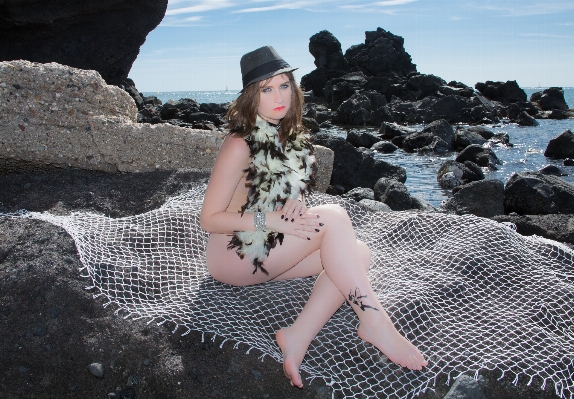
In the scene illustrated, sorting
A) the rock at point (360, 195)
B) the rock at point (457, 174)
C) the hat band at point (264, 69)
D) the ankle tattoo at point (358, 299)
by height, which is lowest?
the rock at point (457, 174)

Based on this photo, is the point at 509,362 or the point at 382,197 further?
the point at 382,197

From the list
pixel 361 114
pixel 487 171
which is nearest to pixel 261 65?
pixel 487 171

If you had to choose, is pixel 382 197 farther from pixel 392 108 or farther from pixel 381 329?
pixel 392 108

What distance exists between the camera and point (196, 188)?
4578mm

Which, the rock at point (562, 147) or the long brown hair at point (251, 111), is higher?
the long brown hair at point (251, 111)

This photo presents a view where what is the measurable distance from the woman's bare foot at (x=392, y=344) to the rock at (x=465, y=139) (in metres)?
17.7

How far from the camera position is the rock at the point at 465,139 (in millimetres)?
19375

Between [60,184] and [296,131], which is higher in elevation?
[296,131]

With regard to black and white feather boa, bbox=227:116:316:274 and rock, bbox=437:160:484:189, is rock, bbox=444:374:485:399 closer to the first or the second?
black and white feather boa, bbox=227:116:316:274

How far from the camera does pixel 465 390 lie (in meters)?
2.39

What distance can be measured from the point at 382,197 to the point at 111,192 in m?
4.82

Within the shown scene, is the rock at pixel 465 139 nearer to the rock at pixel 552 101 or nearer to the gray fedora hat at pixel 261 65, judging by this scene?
the gray fedora hat at pixel 261 65

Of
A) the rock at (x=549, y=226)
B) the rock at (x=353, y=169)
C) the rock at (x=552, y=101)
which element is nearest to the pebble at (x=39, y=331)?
the rock at (x=549, y=226)

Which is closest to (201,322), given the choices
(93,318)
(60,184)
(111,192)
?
(93,318)
